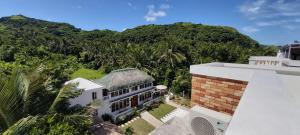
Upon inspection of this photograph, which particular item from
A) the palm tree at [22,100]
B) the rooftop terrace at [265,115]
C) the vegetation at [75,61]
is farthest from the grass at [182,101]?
the rooftop terrace at [265,115]

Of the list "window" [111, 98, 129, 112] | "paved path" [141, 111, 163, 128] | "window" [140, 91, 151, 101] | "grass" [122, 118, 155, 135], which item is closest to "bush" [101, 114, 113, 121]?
"window" [111, 98, 129, 112]

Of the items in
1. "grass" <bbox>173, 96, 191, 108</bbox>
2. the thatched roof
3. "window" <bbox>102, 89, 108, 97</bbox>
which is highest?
the thatched roof

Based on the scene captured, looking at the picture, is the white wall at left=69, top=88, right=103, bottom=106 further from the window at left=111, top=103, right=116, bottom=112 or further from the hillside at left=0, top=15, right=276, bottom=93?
the window at left=111, top=103, right=116, bottom=112

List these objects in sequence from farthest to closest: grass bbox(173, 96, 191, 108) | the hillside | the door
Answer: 1. the hillside
2. grass bbox(173, 96, 191, 108)
3. the door

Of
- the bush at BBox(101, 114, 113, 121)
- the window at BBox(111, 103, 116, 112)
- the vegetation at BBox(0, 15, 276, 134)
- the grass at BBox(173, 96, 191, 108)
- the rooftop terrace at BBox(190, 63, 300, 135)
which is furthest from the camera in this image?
the grass at BBox(173, 96, 191, 108)

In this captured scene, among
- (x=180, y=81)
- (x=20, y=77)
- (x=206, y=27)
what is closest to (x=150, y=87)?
Answer: (x=180, y=81)

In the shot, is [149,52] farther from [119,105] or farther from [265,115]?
[265,115]

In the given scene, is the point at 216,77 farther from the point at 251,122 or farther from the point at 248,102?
the point at 251,122

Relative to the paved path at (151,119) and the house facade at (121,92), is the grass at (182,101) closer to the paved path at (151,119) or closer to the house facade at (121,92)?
the house facade at (121,92)
